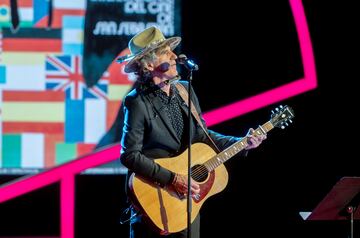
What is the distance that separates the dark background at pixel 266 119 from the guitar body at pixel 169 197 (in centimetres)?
158

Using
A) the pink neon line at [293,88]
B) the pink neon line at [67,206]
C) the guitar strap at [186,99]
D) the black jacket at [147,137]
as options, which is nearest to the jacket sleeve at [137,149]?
the black jacket at [147,137]

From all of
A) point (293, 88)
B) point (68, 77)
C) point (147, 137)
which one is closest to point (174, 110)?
point (147, 137)

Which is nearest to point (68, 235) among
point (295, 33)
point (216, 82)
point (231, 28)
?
point (216, 82)

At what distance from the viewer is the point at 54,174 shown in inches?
195

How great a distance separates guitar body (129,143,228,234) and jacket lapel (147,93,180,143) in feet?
0.50

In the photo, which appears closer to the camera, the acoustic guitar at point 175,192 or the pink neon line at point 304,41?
the acoustic guitar at point 175,192

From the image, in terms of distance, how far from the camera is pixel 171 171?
3.57 m

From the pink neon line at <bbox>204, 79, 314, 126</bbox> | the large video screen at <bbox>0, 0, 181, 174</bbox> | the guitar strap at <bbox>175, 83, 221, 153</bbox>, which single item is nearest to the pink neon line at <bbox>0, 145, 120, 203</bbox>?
the large video screen at <bbox>0, 0, 181, 174</bbox>

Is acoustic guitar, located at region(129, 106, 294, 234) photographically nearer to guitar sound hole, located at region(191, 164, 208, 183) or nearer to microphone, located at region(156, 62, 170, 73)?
guitar sound hole, located at region(191, 164, 208, 183)

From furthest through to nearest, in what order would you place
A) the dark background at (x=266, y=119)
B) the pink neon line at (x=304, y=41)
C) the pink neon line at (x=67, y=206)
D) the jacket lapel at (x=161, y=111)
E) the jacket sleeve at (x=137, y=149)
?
the pink neon line at (x=304, y=41) < the dark background at (x=266, y=119) < the pink neon line at (x=67, y=206) < the jacket lapel at (x=161, y=111) < the jacket sleeve at (x=137, y=149)

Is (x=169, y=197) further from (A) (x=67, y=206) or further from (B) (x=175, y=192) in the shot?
(A) (x=67, y=206)

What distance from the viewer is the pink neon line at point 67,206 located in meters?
5.08

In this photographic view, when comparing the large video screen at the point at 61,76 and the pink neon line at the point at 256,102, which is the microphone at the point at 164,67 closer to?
the large video screen at the point at 61,76

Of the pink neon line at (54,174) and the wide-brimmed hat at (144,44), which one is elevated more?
the wide-brimmed hat at (144,44)
